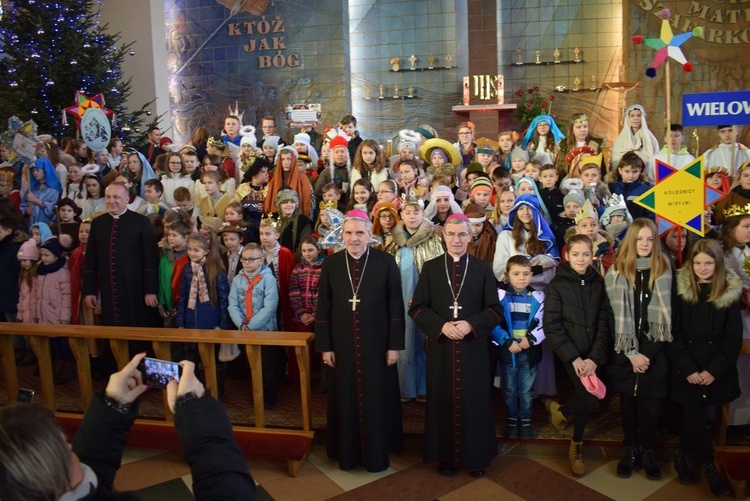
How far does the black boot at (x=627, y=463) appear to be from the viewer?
379 centimetres

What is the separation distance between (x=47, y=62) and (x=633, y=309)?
9.09 m

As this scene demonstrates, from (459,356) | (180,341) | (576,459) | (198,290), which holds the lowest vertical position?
(576,459)

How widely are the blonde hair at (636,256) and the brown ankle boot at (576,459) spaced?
1.08 metres

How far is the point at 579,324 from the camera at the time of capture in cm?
391

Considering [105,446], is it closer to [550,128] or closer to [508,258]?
[508,258]

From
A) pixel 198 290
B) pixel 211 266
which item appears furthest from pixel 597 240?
pixel 198 290

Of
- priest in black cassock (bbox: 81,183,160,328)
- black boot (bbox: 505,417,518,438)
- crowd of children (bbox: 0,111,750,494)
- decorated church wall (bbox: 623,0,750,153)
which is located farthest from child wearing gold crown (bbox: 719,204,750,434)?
decorated church wall (bbox: 623,0,750,153)

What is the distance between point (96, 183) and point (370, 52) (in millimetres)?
8295

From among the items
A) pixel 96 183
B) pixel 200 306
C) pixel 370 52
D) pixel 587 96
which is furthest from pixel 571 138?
pixel 370 52

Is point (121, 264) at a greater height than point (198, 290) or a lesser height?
greater

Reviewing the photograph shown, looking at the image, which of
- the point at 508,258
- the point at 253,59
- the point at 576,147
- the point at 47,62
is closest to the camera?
the point at 508,258

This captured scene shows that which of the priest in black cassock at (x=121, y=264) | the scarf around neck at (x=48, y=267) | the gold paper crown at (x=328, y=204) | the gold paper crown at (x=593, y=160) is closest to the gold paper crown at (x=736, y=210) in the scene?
the gold paper crown at (x=593, y=160)

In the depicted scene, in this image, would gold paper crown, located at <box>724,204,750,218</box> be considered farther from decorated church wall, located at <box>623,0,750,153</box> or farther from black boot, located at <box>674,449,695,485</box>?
decorated church wall, located at <box>623,0,750,153</box>

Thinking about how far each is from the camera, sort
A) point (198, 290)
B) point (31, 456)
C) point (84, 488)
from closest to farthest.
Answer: point (31, 456)
point (84, 488)
point (198, 290)
